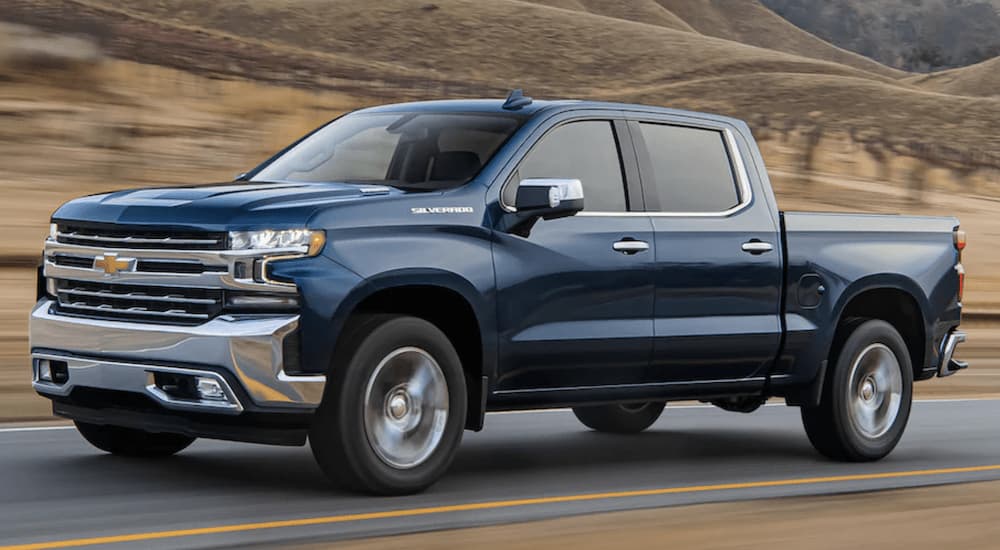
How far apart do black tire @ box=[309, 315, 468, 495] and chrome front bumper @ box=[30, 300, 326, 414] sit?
0.67ft

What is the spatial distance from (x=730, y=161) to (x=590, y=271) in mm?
1616

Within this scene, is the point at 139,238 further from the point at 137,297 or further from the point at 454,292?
the point at 454,292

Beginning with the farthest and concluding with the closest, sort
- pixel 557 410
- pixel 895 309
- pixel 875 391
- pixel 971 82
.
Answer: pixel 971 82 → pixel 557 410 → pixel 895 309 → pixel 875 391

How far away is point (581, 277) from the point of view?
28.2 ft

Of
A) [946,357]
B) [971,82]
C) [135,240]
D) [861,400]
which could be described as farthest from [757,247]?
[971,82]

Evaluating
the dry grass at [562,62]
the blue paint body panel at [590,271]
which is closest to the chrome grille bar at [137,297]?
the blue paint body panel at [590,271]

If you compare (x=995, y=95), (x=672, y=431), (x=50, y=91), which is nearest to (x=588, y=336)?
(x=672, y=431)

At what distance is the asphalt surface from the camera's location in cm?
725

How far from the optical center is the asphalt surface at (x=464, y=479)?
7.25 meters

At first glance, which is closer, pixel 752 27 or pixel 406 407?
pixel 406 407

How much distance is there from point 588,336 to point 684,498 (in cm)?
92

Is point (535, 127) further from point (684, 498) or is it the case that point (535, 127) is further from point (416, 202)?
point (684, 498)

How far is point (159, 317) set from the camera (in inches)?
301

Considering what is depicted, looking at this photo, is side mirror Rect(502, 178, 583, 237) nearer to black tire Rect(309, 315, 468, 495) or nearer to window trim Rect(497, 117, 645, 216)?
window trim Rect(497, 117, 645, 216)
